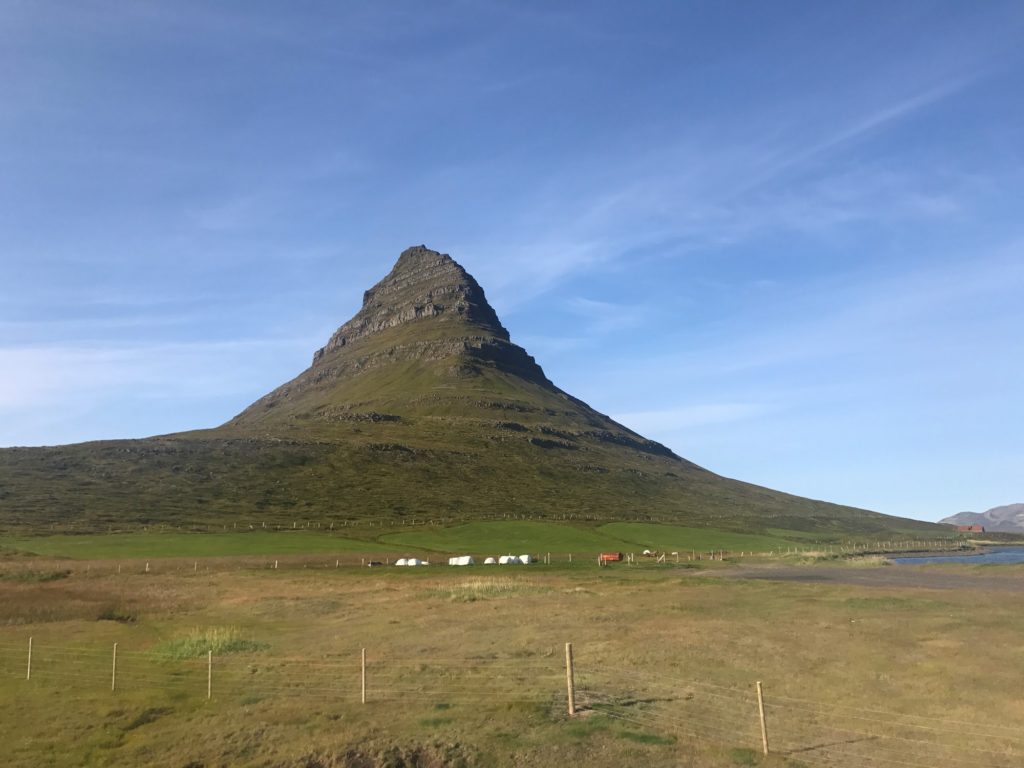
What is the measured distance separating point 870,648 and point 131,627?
37771mm

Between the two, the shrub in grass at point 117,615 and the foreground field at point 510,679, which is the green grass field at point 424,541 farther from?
the shrub in grass at point 117,615

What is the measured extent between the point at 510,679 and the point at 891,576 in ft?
192

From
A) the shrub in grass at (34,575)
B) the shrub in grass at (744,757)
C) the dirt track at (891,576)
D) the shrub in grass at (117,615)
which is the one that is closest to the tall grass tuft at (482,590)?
the shrub in grass at (117,615)

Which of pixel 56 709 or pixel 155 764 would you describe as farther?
pixel 56 709

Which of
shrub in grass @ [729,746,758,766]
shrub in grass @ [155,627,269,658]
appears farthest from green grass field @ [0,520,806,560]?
shrub in grass @ [729,746,758,766]

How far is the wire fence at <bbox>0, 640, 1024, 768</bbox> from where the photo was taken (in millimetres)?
19469

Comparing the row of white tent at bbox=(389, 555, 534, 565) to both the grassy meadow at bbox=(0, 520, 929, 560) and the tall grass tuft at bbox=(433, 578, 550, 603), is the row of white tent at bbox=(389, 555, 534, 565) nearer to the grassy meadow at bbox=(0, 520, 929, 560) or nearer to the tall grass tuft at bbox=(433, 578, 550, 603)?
the grassy meadow at bbox=(0, 520, 929, 560)

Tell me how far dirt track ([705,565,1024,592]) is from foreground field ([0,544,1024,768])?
959cm

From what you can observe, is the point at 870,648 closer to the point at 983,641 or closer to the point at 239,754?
the point at 983,641

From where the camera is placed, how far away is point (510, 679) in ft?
89.7

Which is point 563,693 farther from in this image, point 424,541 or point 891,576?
point 424,541

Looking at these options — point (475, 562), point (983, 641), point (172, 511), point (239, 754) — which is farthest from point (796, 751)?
point (172, 511)

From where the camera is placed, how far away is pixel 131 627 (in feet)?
134

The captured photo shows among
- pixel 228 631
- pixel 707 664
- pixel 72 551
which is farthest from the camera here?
pixel 72 551
